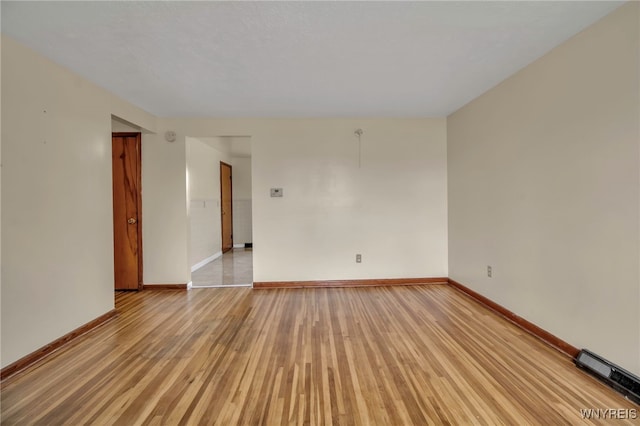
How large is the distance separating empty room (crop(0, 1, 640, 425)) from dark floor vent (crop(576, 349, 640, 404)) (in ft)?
0.06

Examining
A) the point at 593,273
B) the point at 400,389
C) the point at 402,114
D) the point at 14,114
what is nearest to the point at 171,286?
the point at 14,114

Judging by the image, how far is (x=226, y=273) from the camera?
4984 mm

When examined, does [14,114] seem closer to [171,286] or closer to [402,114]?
[171,286]

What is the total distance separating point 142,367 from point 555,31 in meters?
3.99

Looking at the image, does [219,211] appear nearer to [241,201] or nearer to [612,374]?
[241,201]

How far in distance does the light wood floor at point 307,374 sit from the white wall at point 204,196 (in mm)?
2117

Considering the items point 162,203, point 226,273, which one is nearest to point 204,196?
point 162,203

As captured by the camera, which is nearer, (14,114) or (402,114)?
(14,114)

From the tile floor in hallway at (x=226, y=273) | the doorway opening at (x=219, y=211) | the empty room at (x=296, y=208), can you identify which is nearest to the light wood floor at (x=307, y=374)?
the empty room at (x=296, y=208)

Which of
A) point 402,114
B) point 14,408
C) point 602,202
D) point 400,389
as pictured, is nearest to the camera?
point 14,408

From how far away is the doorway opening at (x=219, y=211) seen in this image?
15.6 ft

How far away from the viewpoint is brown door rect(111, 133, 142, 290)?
13.1 feet

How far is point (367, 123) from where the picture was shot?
4160mm

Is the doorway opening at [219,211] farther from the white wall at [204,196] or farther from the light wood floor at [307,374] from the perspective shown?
the light wood floor at [307,374]
